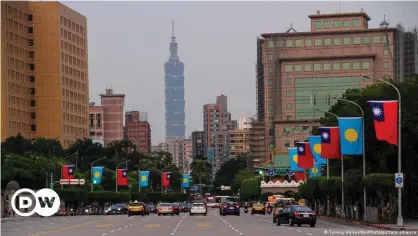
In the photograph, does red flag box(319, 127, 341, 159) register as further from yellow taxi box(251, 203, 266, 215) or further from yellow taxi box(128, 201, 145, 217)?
yellow taxi box(251, 203, 266, 215)

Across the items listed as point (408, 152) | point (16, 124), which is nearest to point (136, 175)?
point (16, 124)

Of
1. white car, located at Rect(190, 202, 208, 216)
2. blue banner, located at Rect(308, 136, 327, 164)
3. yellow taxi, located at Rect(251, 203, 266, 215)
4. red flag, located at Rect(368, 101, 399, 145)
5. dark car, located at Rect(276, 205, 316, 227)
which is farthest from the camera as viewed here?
yellow taxi, located at Rect(251, 203, 266, 215)

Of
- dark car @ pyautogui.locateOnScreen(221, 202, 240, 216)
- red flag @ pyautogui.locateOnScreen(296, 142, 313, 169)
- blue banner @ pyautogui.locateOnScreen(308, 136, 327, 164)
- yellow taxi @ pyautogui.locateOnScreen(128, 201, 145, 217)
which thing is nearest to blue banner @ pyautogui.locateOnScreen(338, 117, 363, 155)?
blue banner @ pyautogui.locateOnScreen(308, 136, 327, 164)

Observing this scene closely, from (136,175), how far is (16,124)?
2682cm

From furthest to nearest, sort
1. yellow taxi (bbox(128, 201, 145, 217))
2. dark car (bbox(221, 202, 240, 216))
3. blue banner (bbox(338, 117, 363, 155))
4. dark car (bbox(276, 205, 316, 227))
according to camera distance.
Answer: dark car (bbox(221, 202, 240, 216))
yellow taxi (bbox(128, 201, 145, 217))
blue banner (bbox(338, 117, 363, 155))
dark car (bbox(276, 205, 316, 227))

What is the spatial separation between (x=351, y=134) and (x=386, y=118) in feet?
36.5

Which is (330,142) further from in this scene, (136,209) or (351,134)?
(136,209)

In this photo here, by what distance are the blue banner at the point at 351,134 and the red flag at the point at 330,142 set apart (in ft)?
17.2

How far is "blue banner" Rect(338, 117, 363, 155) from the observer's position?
6788 cm

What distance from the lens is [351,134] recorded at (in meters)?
67.9

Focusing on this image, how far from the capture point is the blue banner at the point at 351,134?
67.9 metres

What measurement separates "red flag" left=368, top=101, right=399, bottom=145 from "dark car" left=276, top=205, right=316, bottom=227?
696cm

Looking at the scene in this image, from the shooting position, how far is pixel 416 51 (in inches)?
7810

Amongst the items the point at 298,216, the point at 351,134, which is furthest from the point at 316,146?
the point at 298,216
